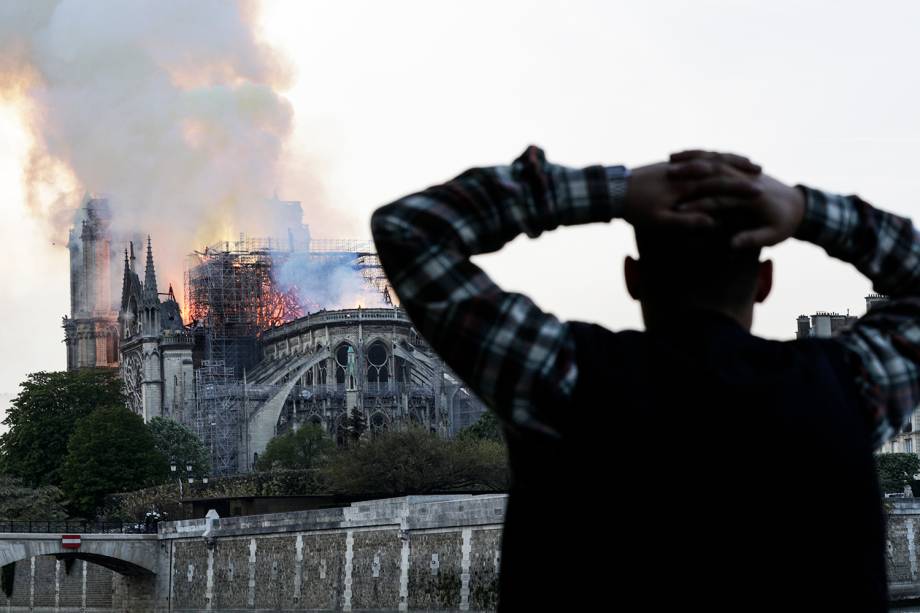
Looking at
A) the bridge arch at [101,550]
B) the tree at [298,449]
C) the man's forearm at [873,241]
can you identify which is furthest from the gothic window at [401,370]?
the man's forearm at [873,241]

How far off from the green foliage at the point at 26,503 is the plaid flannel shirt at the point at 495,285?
70.2 metres

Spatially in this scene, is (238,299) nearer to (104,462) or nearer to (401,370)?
(401,370)

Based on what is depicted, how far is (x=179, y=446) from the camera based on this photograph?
86.6 m

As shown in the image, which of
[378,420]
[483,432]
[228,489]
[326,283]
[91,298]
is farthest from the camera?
[91,298]

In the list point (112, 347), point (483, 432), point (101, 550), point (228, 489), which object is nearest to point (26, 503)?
point (228, 489)

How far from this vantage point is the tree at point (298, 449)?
271ft

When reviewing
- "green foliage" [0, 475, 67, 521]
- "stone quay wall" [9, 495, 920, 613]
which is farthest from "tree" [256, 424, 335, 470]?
"stone quay wall" [9, 495, 920, 613]

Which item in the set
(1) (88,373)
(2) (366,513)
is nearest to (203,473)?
(1) (88,373)

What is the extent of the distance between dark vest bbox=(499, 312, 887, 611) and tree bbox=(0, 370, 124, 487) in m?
81.2

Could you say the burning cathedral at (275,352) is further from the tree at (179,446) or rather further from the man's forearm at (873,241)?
the man's forearm at (873,241)

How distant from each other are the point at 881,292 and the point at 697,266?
1.22ft

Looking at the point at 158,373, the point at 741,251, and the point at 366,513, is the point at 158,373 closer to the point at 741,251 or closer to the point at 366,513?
the point at 366,513

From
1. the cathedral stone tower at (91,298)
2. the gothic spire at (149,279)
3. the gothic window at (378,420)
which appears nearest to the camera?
the gothic window at (378,420)

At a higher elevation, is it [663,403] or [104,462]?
[104,462]
